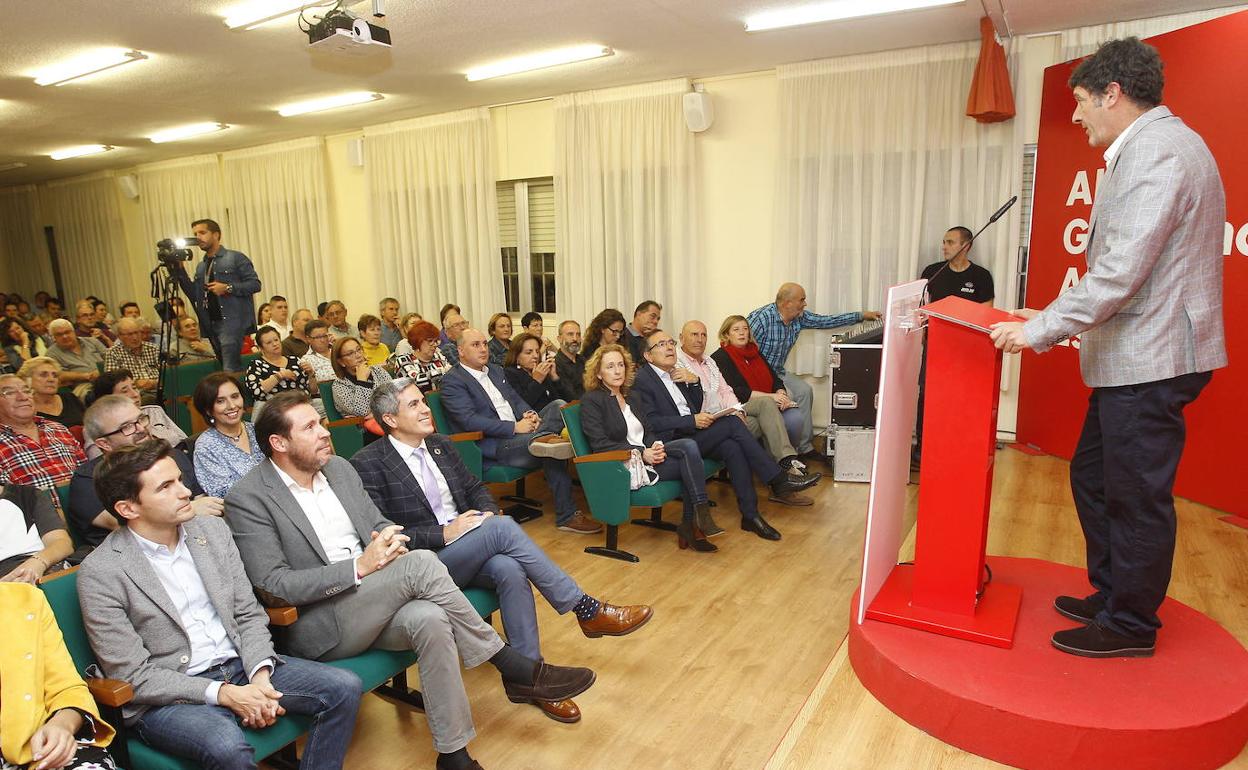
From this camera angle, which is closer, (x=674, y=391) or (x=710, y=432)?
(x=710, y=432)

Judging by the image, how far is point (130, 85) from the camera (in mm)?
6164

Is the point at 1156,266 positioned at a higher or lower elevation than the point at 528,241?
lower

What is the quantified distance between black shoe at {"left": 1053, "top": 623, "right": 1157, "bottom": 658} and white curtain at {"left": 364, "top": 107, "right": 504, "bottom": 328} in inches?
247

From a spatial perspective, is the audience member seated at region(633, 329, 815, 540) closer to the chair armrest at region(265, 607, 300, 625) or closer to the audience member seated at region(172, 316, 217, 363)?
the chair armrest at region(265, 607, 300, 625)

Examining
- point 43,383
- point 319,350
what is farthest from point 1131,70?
point 319,350

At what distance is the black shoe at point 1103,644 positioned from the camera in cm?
231

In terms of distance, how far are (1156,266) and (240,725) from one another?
2.69 metres

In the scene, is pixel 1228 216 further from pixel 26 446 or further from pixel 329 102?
pixel 329 102

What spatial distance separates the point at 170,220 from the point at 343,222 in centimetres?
346

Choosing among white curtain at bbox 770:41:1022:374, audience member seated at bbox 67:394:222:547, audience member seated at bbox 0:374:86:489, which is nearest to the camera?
audience member seated at bbox 67:394:222:547

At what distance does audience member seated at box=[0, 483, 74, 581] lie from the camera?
2.31 metres

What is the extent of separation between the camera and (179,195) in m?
10.4

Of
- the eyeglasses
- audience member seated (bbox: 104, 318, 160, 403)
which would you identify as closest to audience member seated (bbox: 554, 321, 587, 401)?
the eyeglasses

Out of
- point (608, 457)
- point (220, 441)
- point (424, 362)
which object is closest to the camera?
point (220, 441)
